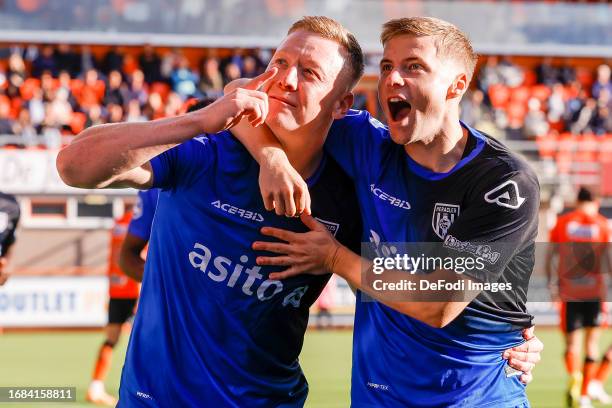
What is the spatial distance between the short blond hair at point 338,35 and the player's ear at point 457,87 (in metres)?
0.44

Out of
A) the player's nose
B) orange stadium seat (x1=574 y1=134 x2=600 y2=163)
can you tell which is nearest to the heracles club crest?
the player's nose

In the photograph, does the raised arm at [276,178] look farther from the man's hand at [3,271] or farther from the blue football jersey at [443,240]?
the man's hand at [3,271]

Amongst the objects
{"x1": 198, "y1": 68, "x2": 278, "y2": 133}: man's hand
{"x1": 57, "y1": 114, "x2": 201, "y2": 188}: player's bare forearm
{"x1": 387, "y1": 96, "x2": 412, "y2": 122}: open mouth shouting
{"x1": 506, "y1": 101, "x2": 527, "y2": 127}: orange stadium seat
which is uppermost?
{"x1": 506, "y1": 101, "x2": 527, "y2": 127}: orange stadium seat

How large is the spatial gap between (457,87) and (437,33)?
0.87 feet

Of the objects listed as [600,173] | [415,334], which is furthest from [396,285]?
[600,173]

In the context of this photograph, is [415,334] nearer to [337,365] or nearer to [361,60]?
[361,60]

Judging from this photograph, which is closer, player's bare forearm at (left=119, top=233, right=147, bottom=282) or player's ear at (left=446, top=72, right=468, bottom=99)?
player's ear at (left=446, top=72, right=468, bottom=99)

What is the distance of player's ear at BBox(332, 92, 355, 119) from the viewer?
4.23 m

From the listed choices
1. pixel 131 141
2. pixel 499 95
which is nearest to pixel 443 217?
pixel 131 141

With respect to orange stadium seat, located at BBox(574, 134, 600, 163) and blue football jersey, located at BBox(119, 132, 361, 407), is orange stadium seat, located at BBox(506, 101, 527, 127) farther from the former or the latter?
blue football jersey, located at BBox(119, 132, 361, 407)

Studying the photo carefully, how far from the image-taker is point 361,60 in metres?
4.29

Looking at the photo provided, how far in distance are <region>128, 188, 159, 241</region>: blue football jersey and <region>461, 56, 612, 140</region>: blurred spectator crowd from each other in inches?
599

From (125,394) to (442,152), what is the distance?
5.56 ft

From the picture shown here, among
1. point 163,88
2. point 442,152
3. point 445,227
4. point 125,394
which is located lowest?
point 125,394
